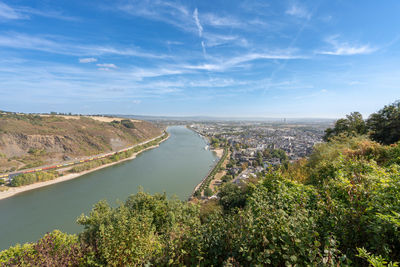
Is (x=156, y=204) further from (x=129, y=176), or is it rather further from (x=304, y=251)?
(x=129, y=176)

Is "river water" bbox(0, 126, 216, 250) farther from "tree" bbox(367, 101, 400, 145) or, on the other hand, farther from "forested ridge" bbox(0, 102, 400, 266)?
"tree" bbox(367, 101, 400, 145)

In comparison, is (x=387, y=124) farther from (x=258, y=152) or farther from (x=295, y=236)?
(x=258, y=152)

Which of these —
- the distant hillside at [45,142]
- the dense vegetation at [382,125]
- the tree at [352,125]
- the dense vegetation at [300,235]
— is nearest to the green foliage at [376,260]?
the dense vegetation at [300,235]

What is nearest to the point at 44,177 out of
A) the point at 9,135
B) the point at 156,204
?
the point at 9,135

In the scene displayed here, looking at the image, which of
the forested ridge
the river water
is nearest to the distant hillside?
the river water

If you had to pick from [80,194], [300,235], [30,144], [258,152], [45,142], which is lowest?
[80,194]

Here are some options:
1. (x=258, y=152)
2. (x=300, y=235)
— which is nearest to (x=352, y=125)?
(x=300, y=235)
